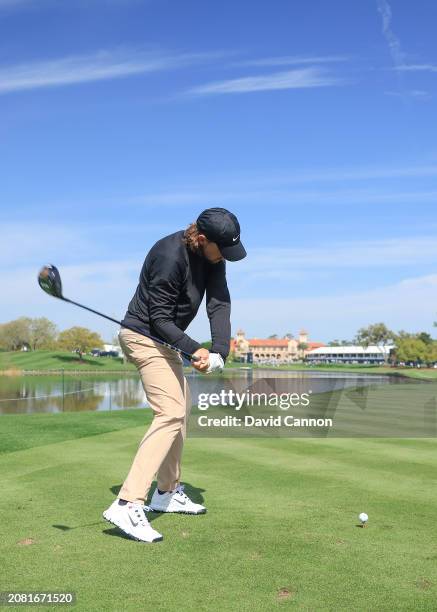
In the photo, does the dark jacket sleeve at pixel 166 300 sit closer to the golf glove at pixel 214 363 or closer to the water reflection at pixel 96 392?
the golf glove at pixel 214 363

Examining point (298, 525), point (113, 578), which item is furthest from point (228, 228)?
point (113, 578)

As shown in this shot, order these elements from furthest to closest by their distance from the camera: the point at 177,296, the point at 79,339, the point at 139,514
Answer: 1. the point at 79,339
2. the point at 177,296
3. the point at 139,514

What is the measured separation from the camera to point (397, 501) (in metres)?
5.99

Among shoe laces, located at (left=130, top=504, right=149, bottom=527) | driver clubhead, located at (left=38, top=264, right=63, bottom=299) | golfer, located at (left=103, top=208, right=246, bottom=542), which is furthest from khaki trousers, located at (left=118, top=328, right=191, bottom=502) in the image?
driver clubhead, located at (left=38, top=264, right=63, bottom=299)

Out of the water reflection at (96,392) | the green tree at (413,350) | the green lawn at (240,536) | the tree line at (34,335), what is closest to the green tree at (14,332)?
the tree line at (34,335)

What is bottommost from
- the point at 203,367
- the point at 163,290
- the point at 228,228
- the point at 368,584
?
the point at 368,584

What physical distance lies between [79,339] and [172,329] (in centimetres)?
11490

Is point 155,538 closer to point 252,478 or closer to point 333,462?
point 252,478

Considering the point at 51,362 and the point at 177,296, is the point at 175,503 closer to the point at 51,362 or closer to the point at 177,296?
the point at 177,296

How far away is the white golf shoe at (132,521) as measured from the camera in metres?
4.69

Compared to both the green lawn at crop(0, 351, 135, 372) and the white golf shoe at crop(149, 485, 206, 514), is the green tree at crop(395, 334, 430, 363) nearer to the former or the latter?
the green lawn at crop(0, 351, 135, 372)

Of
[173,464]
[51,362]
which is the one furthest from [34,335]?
[173,464]

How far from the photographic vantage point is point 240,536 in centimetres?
473

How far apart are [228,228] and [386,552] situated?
8.81ft
